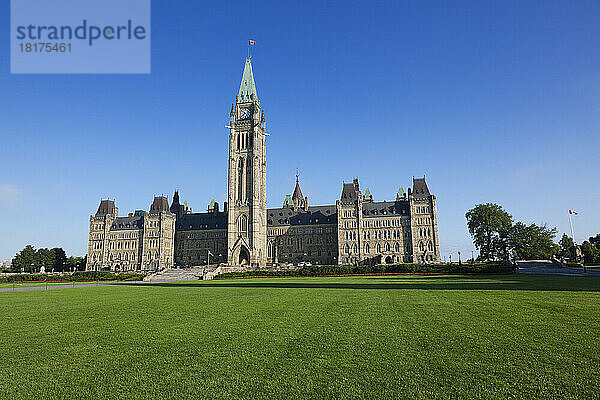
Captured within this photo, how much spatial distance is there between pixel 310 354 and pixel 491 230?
85.2 metres

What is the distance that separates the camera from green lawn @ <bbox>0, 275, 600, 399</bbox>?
20.6 ft

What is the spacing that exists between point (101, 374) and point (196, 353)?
185cm

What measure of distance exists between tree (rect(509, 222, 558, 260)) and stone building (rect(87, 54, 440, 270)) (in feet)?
57.0

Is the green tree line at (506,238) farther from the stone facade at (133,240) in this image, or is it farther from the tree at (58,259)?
the tree at (58,259)

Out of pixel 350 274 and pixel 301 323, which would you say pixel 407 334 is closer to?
pixel 301 323

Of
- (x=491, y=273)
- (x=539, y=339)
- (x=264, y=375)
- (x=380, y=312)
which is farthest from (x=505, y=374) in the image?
(x=491, y=273)

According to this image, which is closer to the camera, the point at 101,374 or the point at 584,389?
the point at 584,389

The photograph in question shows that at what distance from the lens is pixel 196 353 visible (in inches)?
329

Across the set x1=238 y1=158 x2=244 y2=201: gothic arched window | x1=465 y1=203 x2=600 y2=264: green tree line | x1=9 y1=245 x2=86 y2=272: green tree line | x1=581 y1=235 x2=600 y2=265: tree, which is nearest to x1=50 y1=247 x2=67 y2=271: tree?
x1=9 y1=245 x2=86 y2=272: green tree line

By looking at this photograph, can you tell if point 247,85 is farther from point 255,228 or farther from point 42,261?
point 42,261

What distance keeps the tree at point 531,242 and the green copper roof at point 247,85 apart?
7123 centimetres

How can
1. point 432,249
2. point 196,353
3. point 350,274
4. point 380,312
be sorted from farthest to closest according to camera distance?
point 432,249
point 350,274
point 380,312
point 196,353

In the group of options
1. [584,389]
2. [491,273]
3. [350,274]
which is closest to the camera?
[584,389]

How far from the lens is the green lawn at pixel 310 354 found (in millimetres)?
6289
